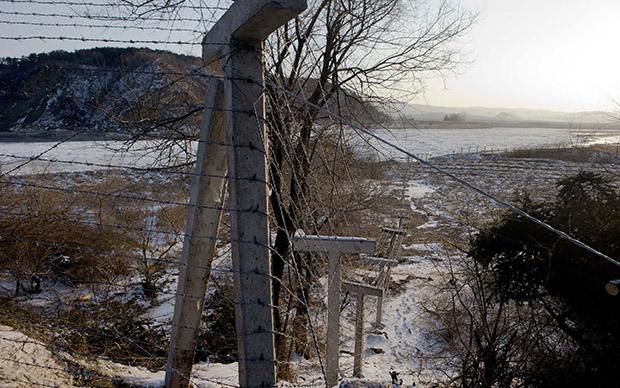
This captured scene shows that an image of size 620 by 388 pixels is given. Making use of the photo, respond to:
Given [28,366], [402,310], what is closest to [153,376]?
[28,366]

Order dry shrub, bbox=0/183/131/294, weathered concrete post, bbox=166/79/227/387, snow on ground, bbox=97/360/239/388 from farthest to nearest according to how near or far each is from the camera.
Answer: dry shrub, bbox=0/183/131/294 < snow on ground, bbox=97/360/239/388 < weathered concrete post, bbox=166/79/227/387

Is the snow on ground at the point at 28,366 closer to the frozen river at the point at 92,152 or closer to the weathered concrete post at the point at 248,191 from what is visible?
the frozen river at the point at 92,152

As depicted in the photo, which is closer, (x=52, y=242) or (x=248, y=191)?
(x=248, y=191)

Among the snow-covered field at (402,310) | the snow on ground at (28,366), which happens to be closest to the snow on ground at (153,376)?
the snow-covered field at (402,310)

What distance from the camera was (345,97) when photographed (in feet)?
23.1

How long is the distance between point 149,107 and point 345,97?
296cm

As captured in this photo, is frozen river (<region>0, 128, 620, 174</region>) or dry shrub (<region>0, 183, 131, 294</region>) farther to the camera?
dry shrub (<region>0, 183, 131, 294</region>)

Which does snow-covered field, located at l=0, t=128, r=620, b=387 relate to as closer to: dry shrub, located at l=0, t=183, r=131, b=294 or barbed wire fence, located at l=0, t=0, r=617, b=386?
barbed wire fence, located at l=0, t=0, r=617, b=386

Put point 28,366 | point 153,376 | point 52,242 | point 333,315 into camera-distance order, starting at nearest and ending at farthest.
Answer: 1. point 28,366
2. point 153,376
3. point 333,315
4. point 52,242

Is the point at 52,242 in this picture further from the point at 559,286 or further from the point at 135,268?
the point at 559,286

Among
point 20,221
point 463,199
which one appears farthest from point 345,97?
point 463,199

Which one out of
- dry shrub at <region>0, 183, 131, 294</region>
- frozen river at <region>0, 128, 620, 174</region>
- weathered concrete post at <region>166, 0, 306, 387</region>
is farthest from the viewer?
dry shrub at <region>0, 183, 131, 294</region>

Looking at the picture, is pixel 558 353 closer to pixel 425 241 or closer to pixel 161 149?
pixel 161 149

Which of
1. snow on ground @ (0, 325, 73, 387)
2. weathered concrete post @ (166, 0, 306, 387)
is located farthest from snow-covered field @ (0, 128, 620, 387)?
weathered concrete post @ (166, 0, 306, 387)
